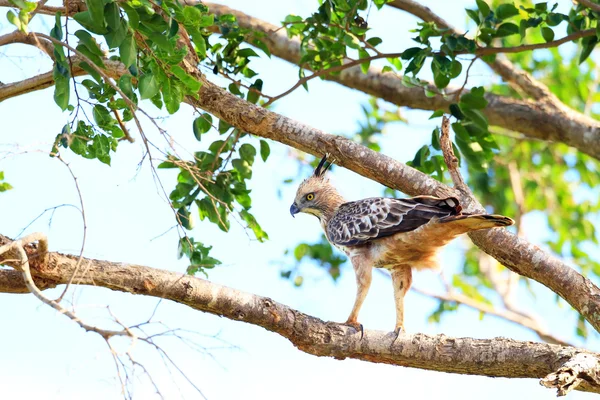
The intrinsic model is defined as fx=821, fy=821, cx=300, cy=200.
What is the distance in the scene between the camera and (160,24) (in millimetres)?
4660

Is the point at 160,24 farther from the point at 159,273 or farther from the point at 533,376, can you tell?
the point at 533,376

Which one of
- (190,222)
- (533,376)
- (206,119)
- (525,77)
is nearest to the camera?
(533,376)

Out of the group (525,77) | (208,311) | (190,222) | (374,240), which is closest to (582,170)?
(525,77)

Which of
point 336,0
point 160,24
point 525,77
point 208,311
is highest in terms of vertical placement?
point 525,77

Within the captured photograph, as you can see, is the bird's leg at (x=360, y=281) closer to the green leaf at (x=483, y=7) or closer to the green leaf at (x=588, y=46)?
the green leaf at (x=483, y=7)

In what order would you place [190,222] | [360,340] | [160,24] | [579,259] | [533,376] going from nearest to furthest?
1. [160,24]
2. [533,376]
3. [360,340]
4. [190,222]
5. [579,259]

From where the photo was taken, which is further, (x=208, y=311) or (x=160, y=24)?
(x=208, y=311)

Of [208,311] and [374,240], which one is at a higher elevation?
[374,240]

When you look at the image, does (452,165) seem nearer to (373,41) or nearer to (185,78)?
(373,41)

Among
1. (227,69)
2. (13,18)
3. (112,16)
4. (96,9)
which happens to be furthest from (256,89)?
(13,18)

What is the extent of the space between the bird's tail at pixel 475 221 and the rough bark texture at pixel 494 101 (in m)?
2.49

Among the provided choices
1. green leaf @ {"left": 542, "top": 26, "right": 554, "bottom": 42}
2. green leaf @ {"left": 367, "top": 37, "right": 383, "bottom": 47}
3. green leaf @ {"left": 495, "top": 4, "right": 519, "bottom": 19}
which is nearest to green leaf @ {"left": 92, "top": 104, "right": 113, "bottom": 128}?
green leaf @ {"left": 367, "top": 37, "right": 383, "bottom": 47}

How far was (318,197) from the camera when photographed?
7.74 m

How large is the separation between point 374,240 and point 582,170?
654 centimetres
